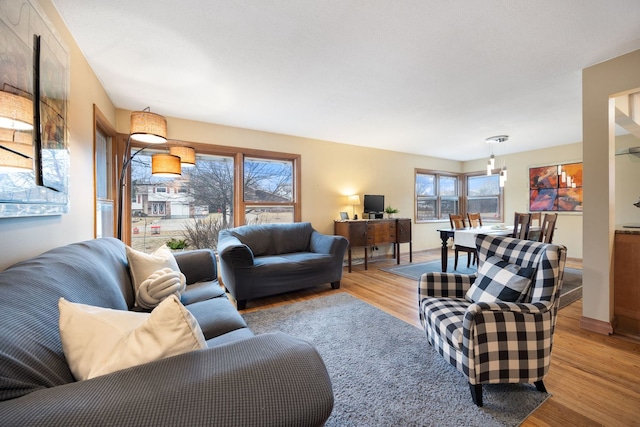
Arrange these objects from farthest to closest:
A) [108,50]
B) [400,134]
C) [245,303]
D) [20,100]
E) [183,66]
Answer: [400,134], [245,303], [183,66], [108,50], [20,100]

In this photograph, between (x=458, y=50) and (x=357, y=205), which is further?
(x=357, y=205)

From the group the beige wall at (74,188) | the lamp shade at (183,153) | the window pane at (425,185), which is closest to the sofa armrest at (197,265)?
the beige wall at (74,188)

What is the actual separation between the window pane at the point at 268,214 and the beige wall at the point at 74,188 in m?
2.13

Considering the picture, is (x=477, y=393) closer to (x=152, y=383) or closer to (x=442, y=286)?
(x=442, y=286)

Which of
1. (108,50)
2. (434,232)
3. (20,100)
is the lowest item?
(434,232)

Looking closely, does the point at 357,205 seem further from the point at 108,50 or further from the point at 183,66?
the point at 108,50

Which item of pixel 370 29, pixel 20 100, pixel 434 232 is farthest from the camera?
pixel 434 232

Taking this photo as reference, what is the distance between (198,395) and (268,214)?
3.86 m

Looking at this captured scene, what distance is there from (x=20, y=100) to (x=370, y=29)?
6.54ft

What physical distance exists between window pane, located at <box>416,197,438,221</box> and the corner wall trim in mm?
3966

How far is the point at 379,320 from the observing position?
2.53 m

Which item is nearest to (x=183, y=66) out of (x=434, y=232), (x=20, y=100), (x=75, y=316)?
(x=20, y=100)

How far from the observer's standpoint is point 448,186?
6828 millimetres

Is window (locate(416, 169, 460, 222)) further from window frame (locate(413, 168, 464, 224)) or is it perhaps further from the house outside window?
the house outside window
